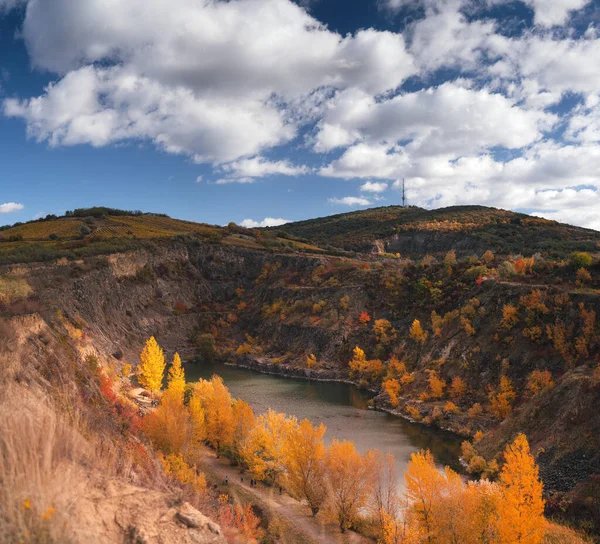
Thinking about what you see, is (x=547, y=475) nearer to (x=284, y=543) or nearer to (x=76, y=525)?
(x=284, y=543)

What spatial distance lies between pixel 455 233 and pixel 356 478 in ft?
354

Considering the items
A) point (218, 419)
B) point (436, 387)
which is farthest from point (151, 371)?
point (436, 387)

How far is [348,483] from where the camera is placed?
2808cm

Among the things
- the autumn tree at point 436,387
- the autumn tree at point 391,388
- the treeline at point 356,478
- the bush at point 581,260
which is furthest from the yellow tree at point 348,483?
the bush at point 581,260

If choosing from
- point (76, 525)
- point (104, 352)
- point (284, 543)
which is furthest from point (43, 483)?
point (104, 352)

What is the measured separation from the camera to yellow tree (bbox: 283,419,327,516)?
95.5 feet

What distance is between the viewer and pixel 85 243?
3391 inches

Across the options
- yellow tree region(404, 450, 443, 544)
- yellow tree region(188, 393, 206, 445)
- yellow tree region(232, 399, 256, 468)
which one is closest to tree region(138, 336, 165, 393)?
yellow tree region(188, 393, 206, 445)

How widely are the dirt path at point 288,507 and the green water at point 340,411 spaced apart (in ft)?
32.6

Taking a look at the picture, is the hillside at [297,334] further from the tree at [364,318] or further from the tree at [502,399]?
the tree at [364,318]

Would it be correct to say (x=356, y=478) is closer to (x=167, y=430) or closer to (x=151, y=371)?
(x=167, y=430)

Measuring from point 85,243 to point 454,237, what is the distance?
94902mm

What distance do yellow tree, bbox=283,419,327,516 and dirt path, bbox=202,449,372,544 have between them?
3.69ft

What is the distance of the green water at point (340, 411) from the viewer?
40906 mm
